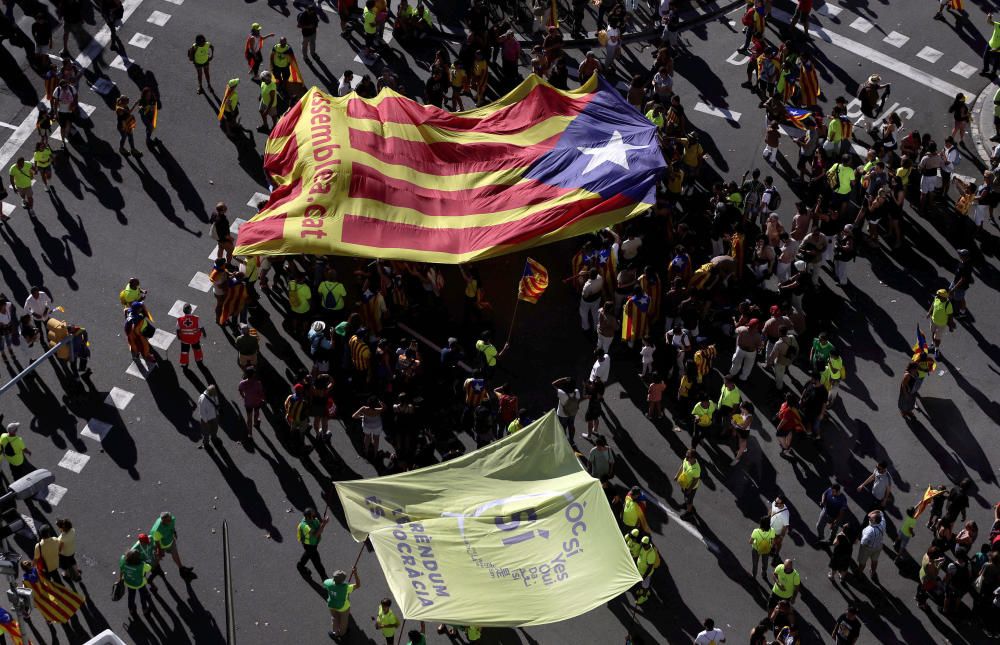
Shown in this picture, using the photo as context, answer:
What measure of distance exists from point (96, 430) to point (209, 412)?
8.85 ft

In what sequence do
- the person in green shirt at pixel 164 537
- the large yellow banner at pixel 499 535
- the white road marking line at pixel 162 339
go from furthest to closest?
the white road marking line at pixel 162 339, the person in green shirt at pixel 164 537, the large yellow banner at pixel 499 535

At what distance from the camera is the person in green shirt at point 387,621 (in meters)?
28.6

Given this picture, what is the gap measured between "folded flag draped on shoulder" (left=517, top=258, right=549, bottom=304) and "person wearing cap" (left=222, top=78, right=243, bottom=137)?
946 cm

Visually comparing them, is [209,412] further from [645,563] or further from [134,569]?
[645,563]

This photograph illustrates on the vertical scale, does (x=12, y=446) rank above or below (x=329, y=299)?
below

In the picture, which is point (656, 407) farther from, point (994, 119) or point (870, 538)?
point (994, 119)

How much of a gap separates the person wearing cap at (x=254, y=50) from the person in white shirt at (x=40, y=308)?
29.8 ft

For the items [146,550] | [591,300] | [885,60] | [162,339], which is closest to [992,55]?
[885,60]

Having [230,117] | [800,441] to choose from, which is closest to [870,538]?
[800,441]

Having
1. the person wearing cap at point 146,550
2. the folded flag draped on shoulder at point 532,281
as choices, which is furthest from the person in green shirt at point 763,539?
the person wearing cap at point 146,550

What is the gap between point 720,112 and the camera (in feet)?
134

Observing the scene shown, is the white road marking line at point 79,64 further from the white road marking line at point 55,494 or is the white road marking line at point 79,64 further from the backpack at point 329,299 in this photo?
the white road marking line at point 55,494

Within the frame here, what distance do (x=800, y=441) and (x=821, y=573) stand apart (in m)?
3.34

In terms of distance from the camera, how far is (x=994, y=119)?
40844mm
